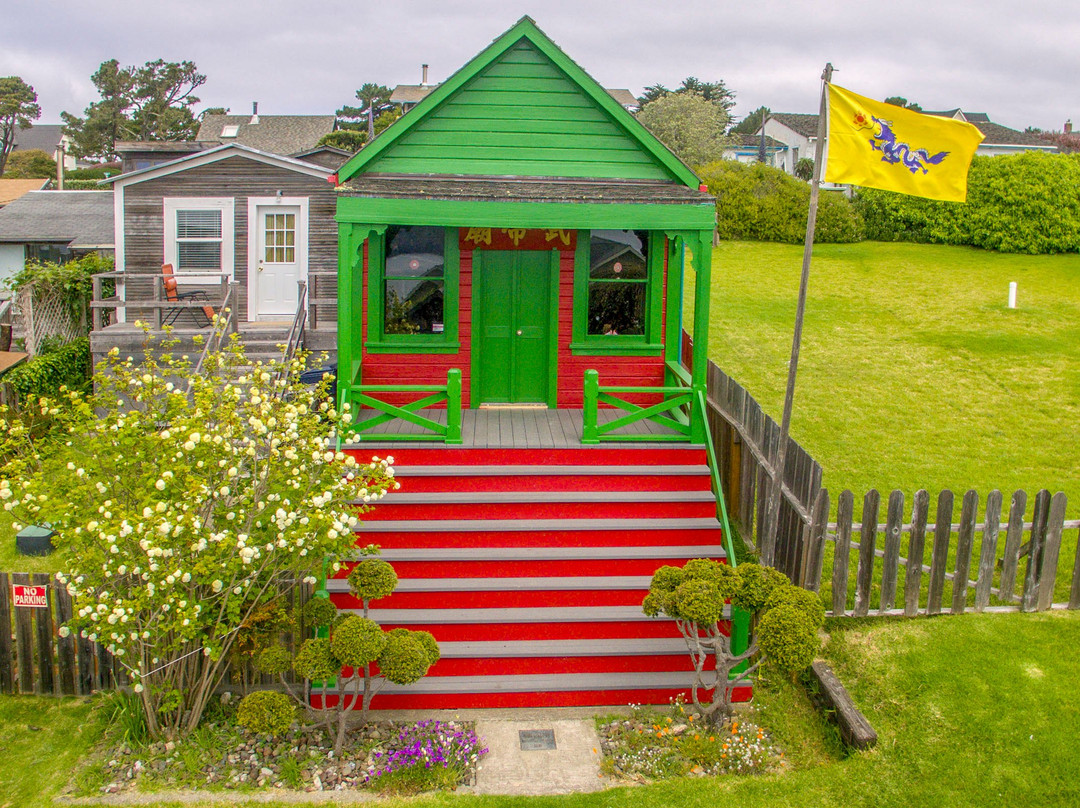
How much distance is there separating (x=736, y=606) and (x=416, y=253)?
6244 millimetres

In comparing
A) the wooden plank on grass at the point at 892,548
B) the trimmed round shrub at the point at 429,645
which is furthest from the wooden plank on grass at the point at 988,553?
the trimmed round shrub at the point at 429,645

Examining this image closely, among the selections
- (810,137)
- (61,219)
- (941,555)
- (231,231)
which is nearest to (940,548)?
(941,555)

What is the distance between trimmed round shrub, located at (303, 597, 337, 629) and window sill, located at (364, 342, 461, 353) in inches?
186

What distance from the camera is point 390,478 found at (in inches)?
311

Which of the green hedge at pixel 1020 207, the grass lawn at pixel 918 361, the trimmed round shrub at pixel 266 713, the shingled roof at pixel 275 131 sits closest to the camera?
the trimmed round shrub at pixel 266 713

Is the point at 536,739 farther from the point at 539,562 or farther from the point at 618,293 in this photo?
the point at 618,293

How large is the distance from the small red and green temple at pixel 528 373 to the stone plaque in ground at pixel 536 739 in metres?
0.46

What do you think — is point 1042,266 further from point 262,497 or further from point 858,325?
point 262,497

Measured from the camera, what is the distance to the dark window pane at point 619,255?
11945 millimetres

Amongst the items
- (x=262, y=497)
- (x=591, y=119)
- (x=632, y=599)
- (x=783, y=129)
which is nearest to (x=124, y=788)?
(x=262, y=497)

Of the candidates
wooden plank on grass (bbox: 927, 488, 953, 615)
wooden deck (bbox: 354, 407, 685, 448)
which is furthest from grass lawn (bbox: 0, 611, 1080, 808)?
wooden deck (bbox: 354, 407, 685, 448)

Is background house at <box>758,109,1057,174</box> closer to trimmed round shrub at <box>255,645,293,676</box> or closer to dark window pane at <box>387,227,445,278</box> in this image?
dark window pane at <box>387,227,445,278</box>

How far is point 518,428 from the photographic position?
1091 centimetres

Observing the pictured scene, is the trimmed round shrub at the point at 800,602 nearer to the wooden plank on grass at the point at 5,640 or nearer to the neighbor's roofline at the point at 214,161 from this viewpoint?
the wooden plank on grass at the point at 5,640
